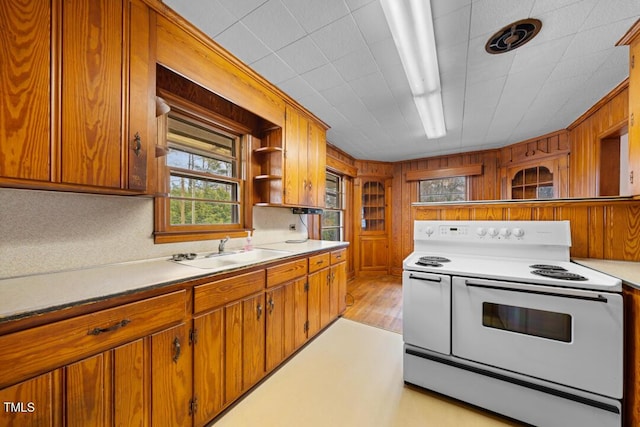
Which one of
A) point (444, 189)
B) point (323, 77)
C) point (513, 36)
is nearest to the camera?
point (513, 36)

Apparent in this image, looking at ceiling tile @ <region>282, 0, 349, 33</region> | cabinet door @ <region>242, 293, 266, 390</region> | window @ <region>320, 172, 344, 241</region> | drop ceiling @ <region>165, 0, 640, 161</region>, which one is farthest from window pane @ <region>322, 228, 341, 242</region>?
ceiling tile @ <region>282, 0, 349, 33</region>

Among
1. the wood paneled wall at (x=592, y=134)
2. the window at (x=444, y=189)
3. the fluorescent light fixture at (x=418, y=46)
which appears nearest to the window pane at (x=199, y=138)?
the fluorescent light fixture at (x=418, y=46)

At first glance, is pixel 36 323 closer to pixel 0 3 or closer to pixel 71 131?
pixel 71 131

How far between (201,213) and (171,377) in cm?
133

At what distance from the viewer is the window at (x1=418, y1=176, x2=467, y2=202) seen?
4.93 m

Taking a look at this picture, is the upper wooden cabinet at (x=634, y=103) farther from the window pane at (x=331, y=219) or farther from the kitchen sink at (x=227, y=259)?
the window pane at (x=331, y=219)

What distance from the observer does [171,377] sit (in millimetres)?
1204

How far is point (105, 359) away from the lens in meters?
0.98

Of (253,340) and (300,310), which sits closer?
(253,340)

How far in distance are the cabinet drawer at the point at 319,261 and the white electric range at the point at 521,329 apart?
0.95 meters

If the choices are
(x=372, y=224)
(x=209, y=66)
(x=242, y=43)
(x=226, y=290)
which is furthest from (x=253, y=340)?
(x=372, y=224)

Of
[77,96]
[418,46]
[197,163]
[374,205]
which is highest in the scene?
[418,46]

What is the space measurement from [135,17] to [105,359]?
1829mm

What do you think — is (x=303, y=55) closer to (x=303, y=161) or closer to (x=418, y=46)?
(x=418, y=46)
